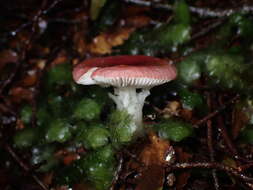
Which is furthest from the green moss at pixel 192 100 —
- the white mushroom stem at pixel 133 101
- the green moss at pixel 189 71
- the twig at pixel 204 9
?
the twig at pixel 204 9

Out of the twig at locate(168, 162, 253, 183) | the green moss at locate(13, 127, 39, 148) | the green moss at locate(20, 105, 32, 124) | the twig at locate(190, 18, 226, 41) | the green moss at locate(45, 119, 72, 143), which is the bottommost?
the green moss at locate(13, 127, 39, 148)

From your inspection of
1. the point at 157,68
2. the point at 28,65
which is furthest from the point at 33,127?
the point at 157,68

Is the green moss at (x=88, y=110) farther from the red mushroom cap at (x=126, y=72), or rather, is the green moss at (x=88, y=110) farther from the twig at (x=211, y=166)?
the twig at (x=211, y=166)

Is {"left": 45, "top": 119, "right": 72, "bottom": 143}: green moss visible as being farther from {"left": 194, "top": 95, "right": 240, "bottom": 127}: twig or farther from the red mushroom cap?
{"left": 194, "top": 95, "right": 240, "bottom": 127}: twig

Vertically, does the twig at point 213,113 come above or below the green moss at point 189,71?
below

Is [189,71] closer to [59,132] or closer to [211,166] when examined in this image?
[211,166]

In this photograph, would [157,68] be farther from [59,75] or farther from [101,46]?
[101,46]

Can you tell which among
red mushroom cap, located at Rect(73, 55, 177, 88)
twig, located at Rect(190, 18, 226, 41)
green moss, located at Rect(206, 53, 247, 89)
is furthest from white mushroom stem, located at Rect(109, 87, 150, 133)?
twig, located at Rect(190, 18, 226, 41)

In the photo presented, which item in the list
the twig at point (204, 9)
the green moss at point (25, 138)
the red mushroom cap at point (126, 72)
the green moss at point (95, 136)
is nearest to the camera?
the red mushroom cap at point (126, 72)
